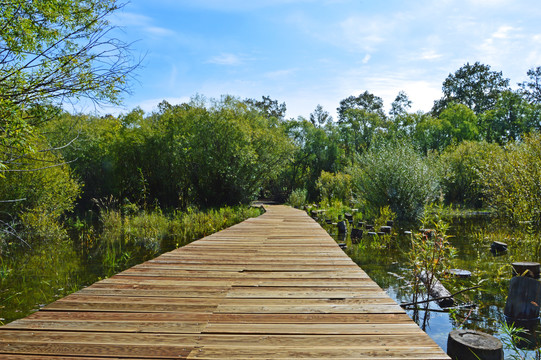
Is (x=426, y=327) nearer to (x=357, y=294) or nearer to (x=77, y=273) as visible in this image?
(x=357, y=294)

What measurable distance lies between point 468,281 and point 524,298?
5.43 ft

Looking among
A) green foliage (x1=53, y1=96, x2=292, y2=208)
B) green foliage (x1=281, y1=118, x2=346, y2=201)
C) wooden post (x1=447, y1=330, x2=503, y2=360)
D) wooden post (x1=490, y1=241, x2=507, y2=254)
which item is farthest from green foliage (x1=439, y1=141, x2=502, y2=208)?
wooden post (x1=447, y1=330, x2=503, y2=360)

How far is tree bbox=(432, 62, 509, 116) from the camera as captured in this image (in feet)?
143

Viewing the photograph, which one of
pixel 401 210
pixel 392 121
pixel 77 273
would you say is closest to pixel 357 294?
pixel 77 273

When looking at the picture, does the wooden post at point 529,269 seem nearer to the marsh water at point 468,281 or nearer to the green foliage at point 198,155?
the marsh water at point 468,281

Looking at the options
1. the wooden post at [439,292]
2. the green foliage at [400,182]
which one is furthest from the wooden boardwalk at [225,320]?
the green foliage at [400,182]

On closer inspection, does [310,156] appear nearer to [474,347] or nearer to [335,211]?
[335,211]

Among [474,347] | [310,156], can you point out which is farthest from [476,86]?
[474,347]

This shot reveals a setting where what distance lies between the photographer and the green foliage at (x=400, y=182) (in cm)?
1347

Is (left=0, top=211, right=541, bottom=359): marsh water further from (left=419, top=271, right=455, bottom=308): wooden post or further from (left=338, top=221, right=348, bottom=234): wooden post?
(left=338, top=221, right=348, bottom=234): wooden post

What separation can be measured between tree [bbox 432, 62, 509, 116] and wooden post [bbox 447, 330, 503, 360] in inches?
1806

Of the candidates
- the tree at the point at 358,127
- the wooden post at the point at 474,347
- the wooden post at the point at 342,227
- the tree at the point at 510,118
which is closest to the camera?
the wooden post at the point at 474,347

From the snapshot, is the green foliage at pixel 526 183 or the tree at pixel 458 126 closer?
the green foliage at pixel 526 183

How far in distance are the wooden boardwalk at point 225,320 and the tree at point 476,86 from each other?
4582 cm
